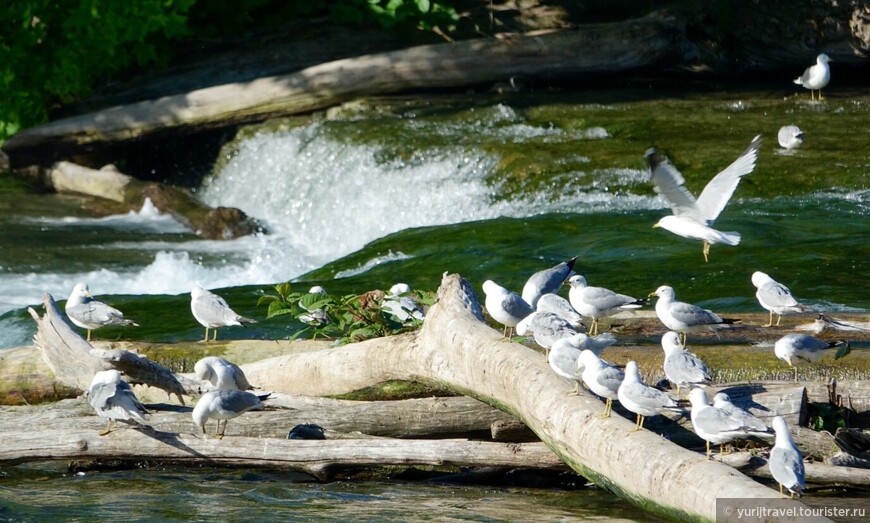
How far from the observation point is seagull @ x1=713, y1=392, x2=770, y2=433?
230 inches

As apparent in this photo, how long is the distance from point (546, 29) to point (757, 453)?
14486mm

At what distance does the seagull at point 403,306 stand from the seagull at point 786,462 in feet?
9.05

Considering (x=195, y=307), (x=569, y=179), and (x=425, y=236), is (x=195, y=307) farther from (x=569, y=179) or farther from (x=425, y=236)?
(x=569, y=179)

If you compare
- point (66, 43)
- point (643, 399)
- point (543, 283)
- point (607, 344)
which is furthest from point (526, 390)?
point (66, 43)

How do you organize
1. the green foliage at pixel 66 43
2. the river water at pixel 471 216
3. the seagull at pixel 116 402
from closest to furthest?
the seagull at pixel 116 402
the river water at pixel 471 216
the green foliage at pixel 66 43

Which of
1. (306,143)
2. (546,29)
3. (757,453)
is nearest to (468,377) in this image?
(757,453)

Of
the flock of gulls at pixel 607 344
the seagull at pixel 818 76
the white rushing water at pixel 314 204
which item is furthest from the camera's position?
the seagull at pixel 818 76

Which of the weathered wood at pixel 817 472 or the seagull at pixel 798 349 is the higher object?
the seagull at pixel 798 349

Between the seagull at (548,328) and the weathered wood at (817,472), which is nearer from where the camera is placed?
the weathered wood at (817,472)

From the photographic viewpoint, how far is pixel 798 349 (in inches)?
271

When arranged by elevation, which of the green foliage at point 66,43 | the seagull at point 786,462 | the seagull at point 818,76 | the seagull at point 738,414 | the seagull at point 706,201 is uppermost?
the green foliage at point 66,43

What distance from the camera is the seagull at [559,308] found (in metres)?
7.76

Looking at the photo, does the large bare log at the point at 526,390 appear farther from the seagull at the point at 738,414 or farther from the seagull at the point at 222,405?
the seagull at the point at 222,405

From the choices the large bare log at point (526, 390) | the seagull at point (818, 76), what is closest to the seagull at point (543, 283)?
the large bare log at point (526, 390)
